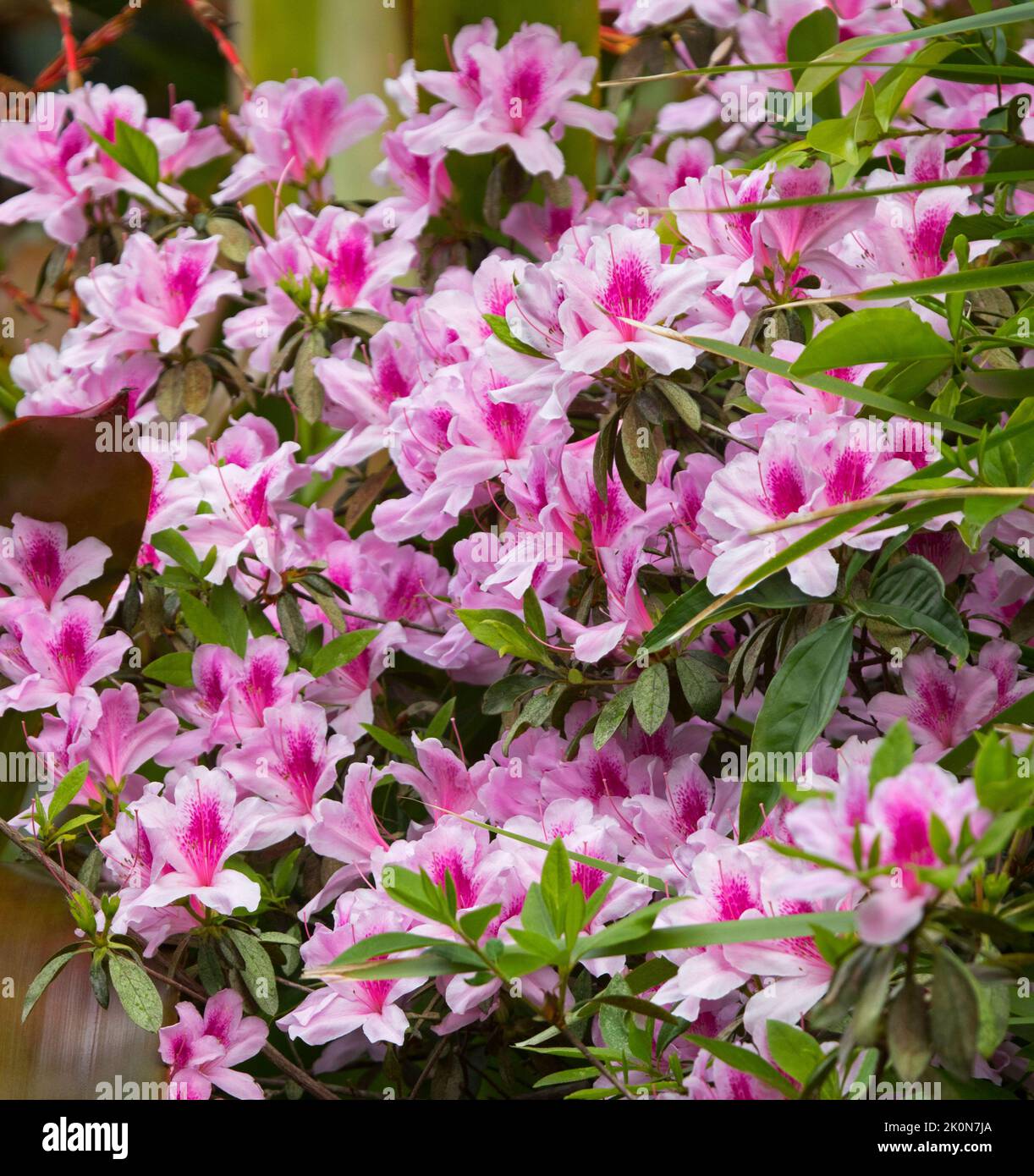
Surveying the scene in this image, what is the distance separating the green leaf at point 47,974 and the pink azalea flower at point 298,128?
1.63 feet

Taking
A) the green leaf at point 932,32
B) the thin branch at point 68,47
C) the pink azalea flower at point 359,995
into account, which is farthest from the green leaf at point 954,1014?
the thin branch at point 68,47

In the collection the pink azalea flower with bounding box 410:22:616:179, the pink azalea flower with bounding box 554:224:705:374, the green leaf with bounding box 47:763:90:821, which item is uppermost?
the pink azalea flower with bounding box 410:22:616:179

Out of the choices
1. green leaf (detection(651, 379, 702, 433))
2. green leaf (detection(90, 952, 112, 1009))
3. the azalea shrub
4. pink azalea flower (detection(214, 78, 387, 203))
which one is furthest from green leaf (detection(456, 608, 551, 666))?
pink azalea flower (detection(214, 78, 387, 203))

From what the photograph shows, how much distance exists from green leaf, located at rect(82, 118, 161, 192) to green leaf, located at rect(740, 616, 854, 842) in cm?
57

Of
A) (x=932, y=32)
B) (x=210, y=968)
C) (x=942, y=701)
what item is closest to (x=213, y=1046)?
(x=210, y=968)

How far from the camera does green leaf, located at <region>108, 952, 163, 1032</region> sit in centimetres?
59

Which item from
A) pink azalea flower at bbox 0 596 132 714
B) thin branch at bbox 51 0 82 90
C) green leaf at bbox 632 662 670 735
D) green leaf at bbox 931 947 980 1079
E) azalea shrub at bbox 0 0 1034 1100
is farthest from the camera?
thin branch at bbox 51 0 82 90

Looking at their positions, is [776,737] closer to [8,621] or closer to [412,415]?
[412,415]

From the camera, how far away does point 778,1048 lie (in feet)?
1.49

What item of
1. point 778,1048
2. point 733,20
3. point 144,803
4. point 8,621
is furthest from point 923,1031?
point 733,20

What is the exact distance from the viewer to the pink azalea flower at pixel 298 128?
2.86ft

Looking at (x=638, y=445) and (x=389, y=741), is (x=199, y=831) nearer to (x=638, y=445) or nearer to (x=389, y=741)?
(x=389, y=741)

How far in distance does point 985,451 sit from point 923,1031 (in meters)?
0.23

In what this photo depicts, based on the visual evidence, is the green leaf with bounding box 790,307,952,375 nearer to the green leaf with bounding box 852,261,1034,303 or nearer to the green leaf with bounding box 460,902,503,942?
the green leaf with bounding box 852,261,1034,303
